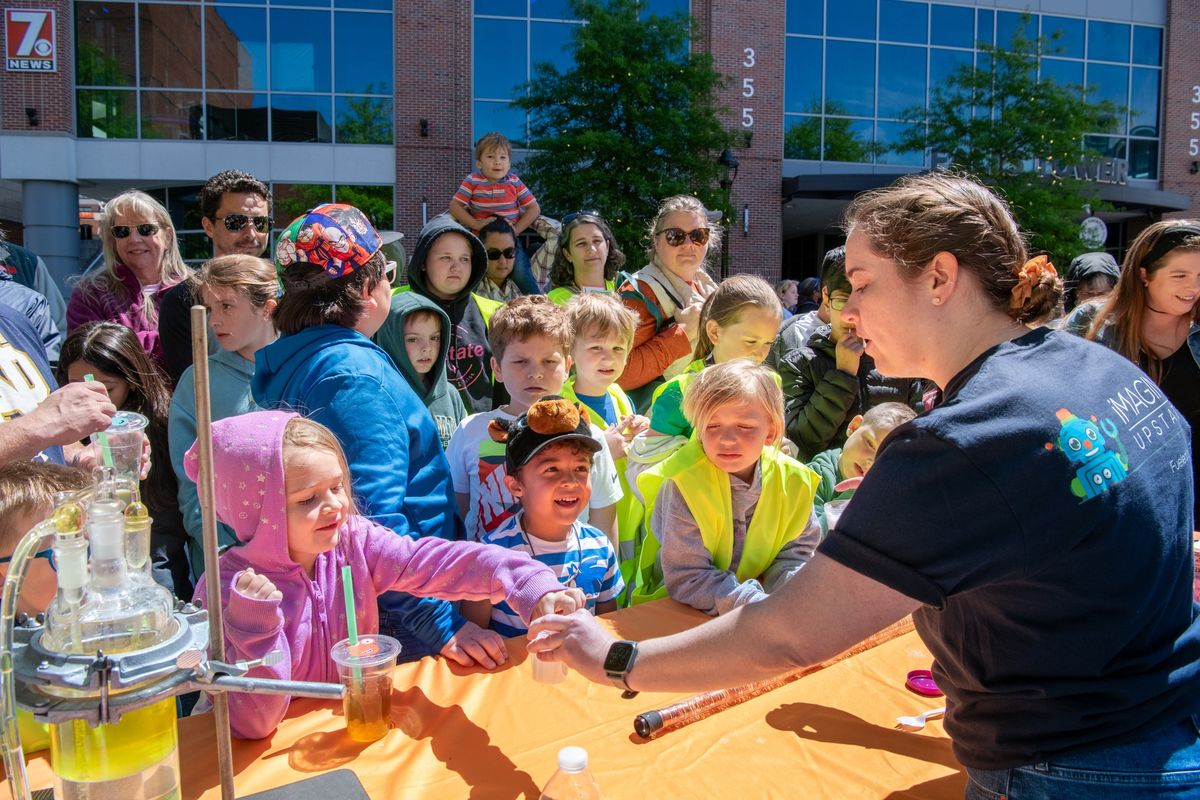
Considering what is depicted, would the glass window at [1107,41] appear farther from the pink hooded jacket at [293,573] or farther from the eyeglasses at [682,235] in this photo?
the pink hooded jacket at [293,573]

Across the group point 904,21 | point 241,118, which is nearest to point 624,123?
point 241,118

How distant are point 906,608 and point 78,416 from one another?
1799 millimetres

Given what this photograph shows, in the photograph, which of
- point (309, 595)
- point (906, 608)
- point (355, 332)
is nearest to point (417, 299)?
point (355, 332)

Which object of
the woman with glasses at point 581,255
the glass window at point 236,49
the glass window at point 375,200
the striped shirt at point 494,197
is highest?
the glass window at point 236,49

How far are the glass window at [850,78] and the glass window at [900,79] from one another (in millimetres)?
279

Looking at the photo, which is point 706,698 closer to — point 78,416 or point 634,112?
point 78,416

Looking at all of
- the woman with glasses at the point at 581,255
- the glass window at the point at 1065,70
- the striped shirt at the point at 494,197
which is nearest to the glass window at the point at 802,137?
the glass window at the point at 1065,70

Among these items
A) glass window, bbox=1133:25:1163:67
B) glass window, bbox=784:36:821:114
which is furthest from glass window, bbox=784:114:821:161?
glass window, bbox=1133:25:1163:67

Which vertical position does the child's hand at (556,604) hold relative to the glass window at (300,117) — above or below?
below

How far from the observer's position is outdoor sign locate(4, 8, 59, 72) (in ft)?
52.1

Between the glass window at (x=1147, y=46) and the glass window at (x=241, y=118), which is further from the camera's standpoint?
the glass window at (x=1147, y=46)

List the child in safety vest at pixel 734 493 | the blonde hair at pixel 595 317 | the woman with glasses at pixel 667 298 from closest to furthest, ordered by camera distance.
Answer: the child in safety vest at pixel 734 493, the blonde hair at pixel 595 317, the woman with glasses at pixel 667 298

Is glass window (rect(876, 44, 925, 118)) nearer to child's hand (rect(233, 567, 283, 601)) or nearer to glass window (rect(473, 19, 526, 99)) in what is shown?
glass window (rect(473, 19, 526, 99))

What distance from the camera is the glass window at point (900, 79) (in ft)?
62.2
